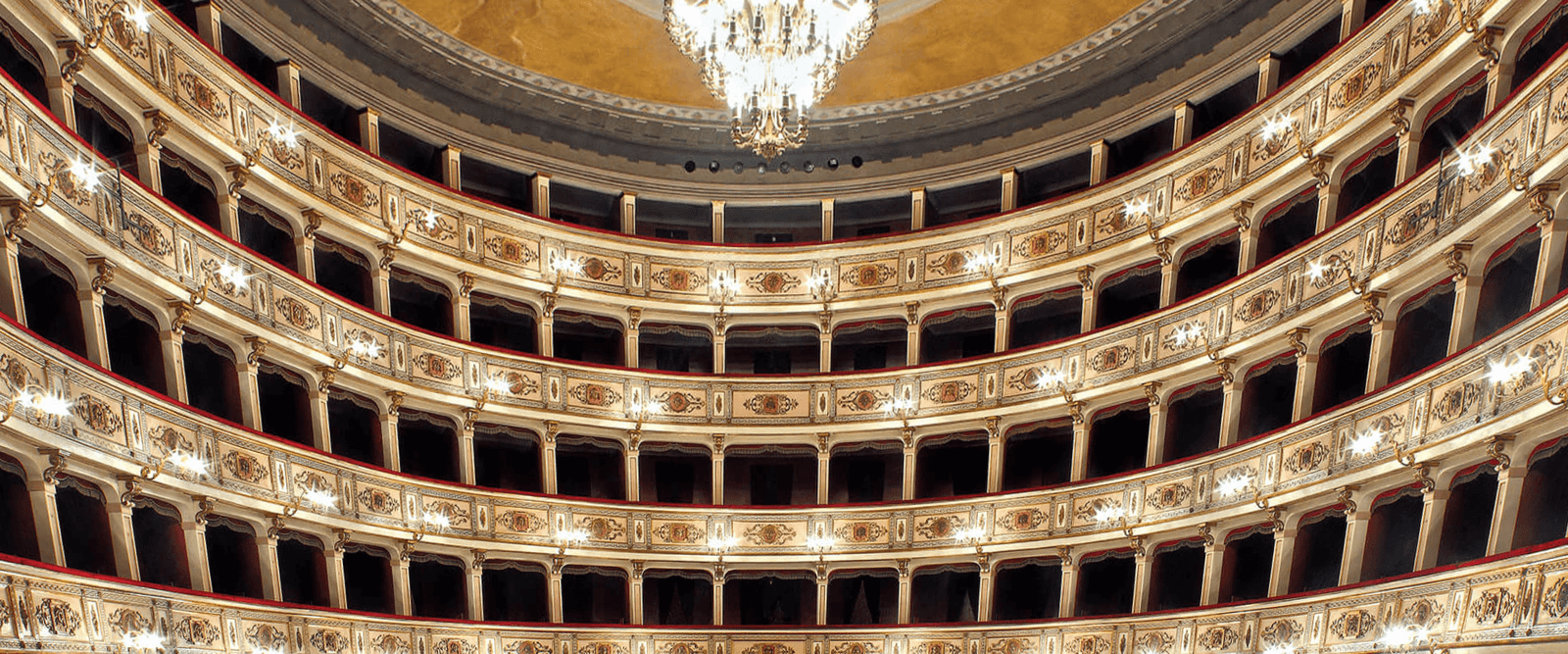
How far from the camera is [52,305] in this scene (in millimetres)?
16609

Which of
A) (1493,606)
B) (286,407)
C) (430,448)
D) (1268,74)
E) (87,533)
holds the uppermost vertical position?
(1268,74)

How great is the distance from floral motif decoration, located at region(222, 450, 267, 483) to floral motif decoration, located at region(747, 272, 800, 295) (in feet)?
37.9

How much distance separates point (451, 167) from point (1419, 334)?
17986mm

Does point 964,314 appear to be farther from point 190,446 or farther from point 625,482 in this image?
point 190,446

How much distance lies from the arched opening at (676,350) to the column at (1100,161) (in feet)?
29.9

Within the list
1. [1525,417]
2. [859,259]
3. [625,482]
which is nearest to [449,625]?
[625,482]

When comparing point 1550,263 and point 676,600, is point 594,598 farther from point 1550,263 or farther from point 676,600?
point 1550,263

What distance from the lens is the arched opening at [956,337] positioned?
1081 inches

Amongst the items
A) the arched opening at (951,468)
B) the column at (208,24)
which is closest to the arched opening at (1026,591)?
the arched opening at (951,468)

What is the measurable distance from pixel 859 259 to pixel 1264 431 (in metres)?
9.37

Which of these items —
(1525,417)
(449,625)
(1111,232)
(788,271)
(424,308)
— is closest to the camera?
(1525,417)

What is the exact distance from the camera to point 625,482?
26500 millimetres

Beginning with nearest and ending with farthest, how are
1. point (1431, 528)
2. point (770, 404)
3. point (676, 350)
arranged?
point (1431, 528)
point (770, 404)
point (676, 350)

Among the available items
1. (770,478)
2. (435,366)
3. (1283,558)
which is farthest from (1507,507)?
(435,366)
